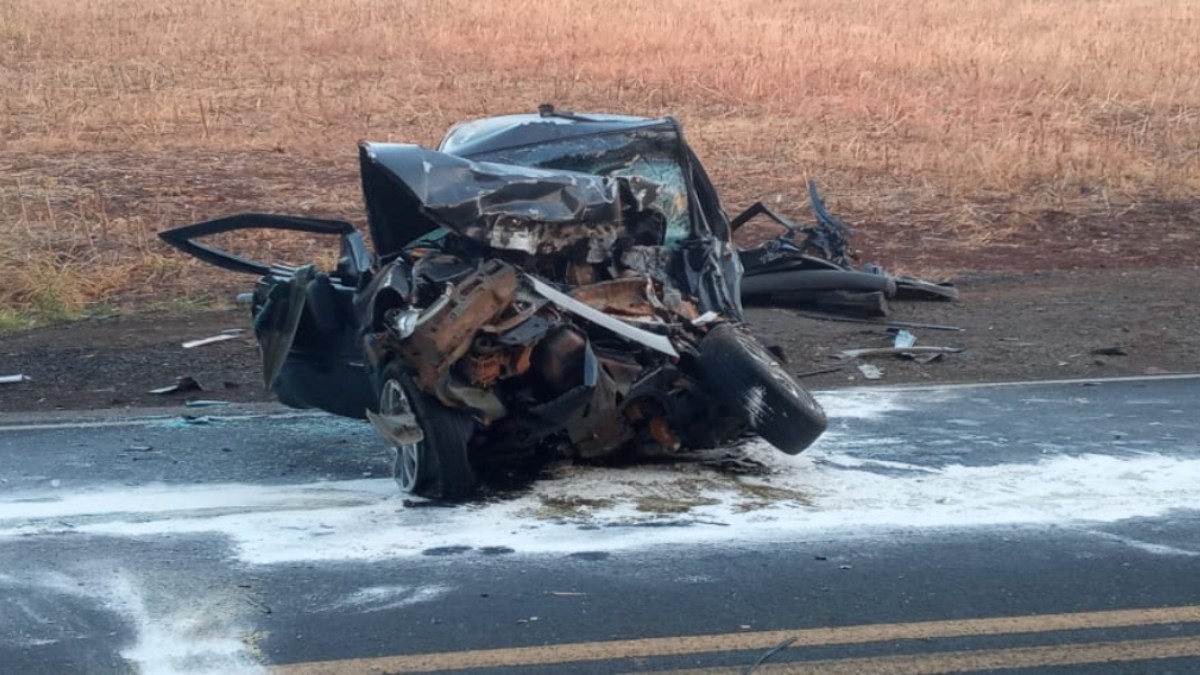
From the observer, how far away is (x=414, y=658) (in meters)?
4.45

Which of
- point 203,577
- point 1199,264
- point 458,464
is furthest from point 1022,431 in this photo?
point 1199,264

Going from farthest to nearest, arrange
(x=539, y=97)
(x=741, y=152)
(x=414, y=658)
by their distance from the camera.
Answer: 1. (x=539, y=97)
2. (x=741, y=152)
3. (x=414, y=658)

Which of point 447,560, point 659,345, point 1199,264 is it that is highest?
point 659,345

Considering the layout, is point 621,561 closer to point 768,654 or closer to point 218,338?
point 768,654

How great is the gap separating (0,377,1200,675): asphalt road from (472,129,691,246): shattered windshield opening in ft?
4.02

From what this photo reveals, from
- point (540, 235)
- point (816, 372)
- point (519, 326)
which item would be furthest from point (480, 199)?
point (816, 372)

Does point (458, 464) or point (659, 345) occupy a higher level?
point (659, 345)

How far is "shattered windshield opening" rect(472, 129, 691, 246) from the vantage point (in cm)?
733

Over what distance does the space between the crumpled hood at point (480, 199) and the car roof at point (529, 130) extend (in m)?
0.63

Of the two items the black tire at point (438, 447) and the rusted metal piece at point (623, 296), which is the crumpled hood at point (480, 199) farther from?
the black tire at point (438, 447)

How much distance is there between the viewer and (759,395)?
623cm

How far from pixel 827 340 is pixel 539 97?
1306cm

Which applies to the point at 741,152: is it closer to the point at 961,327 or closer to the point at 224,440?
the point at 961,327

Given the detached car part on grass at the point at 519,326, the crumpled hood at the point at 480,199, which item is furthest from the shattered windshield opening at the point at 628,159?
the crumpled hood at the point at 480,199
